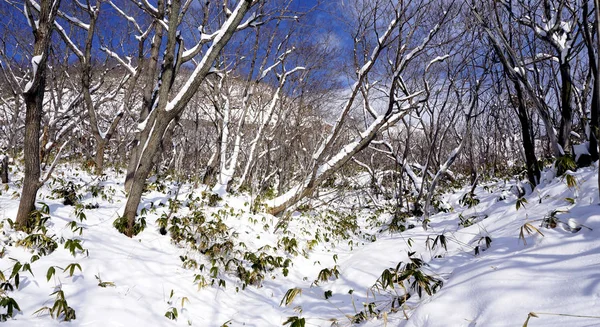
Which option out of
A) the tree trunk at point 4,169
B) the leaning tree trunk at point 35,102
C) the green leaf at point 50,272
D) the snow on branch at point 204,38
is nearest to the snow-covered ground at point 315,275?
the green leaf at point 50,272

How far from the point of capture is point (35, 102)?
11.0 feet

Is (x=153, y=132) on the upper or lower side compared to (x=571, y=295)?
upper

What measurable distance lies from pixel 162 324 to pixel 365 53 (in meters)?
6.72

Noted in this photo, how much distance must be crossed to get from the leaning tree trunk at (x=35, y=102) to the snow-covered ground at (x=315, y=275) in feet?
1.38

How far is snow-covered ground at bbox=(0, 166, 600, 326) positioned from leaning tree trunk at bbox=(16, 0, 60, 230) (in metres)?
0.42

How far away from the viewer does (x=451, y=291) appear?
83.4 inches

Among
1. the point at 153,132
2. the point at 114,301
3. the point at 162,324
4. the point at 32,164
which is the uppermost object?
the point at 153,132

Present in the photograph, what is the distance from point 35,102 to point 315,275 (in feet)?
15.6

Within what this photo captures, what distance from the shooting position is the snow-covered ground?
5.79 feet

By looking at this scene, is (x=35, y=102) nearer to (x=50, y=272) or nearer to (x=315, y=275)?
(x=50, y=272)

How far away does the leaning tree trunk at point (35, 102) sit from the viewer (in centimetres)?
326

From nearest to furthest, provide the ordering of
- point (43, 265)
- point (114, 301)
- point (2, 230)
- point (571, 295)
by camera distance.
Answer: point (571, 295), point (114, 301), point (43, 265), point (2, 230)

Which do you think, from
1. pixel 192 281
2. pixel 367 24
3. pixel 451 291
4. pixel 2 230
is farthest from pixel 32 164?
pixel 367 24

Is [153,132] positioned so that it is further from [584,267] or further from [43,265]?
[584,267]
